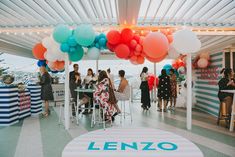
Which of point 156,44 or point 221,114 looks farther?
point 221,114

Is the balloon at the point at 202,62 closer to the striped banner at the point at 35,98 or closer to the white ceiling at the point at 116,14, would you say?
the white ceiling at the point at 116,14

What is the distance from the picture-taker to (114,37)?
4.98 meters

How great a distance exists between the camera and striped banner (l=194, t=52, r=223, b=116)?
7177mm

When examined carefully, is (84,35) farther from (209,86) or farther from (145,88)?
(209,86)

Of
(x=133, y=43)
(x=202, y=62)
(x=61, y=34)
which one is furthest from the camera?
(x=202, y=62)

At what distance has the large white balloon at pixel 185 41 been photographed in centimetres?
499

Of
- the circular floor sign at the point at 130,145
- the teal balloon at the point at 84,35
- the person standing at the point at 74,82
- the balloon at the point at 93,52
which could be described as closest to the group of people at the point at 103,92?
the person standing at the point at 74,82

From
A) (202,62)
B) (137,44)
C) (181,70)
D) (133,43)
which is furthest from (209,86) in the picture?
(133,43)

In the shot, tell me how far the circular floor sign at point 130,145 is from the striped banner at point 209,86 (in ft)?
17.7

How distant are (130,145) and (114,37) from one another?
3.33 meters

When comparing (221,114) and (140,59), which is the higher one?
(140,59)

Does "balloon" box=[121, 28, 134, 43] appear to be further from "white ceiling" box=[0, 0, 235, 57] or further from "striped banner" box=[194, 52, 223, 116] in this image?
"striped banner" box=[194, 52, 223, 116]

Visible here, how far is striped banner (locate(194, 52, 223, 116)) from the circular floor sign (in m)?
5.41

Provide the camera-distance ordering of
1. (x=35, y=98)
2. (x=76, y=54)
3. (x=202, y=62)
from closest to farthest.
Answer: (x=76, y=54)
(x=35, y=98)
(x=202, y=62)
